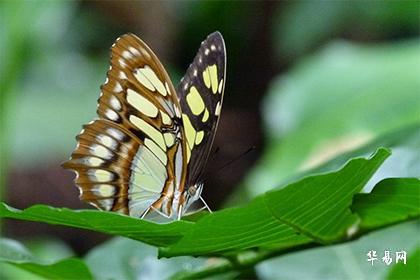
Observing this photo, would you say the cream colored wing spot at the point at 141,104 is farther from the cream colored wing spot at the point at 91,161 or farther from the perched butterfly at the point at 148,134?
the cream colored wing spot at the point at 91,161

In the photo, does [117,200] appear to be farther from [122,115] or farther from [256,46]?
[256,46]

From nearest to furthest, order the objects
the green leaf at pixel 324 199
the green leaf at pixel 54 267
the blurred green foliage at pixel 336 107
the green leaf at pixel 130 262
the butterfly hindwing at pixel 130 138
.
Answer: the green leaf at pixel 324 199, the green leaf at pixel 54 267, the green leaf at pixel 130 262, the butterfly hindwing at pixel 130 138, the blurred green foliage at pixel 336 107

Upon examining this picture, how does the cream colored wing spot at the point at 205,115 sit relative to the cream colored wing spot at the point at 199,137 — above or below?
above

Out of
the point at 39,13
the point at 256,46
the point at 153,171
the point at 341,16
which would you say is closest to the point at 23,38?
the point at 39,13

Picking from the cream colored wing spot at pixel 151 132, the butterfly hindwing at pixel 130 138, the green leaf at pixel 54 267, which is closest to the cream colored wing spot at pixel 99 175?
the butterfly hindwing at pixel 130 138

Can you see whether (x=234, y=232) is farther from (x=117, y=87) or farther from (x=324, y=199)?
(x=117, y=87)

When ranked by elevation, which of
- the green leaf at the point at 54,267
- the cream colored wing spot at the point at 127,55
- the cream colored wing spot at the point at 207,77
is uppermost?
the cream colored wing spot at the point at 127,55
